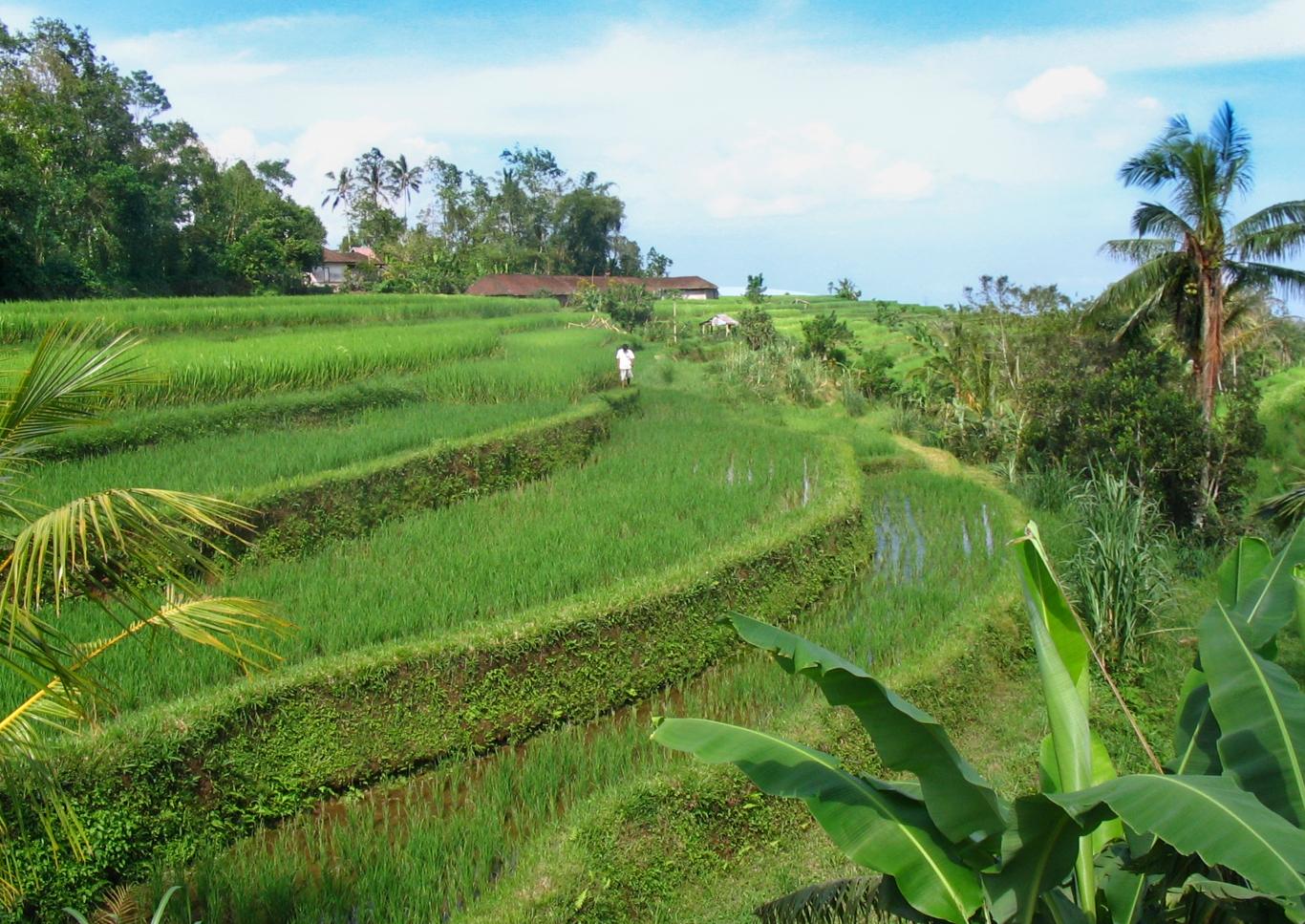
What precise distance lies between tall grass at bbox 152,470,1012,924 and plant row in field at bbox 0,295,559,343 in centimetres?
727

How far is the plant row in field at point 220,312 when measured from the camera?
1287cm

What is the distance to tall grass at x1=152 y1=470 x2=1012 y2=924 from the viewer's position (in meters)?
3.85

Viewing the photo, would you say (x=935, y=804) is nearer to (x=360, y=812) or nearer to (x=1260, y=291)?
(x=360, y=812)

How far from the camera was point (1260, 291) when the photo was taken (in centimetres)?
1246

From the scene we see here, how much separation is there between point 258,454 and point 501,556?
3.41 metres

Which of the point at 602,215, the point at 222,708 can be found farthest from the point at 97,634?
the point at 602,215

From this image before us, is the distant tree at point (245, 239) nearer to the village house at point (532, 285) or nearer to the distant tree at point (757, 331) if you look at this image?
the village house at point (532, 285)

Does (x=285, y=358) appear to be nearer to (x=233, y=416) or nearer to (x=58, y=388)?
(x=233, y=416)

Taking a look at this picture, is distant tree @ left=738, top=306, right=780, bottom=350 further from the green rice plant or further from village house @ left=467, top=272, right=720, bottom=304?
the green rice plant

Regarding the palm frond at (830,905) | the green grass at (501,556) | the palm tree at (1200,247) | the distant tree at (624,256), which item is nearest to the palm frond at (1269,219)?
the palm tree at (1200,247)

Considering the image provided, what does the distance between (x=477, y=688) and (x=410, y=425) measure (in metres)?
6.14

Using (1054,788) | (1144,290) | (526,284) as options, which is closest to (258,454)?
(1054,788)

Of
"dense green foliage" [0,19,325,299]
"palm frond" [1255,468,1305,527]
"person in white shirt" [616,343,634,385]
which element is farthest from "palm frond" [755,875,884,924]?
"dense green foliage" [0,19,325,299]

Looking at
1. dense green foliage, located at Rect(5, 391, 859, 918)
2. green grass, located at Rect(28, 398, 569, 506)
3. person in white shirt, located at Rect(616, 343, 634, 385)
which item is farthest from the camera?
person in white shirt, located at Rect(616, 343, 634, 385)
